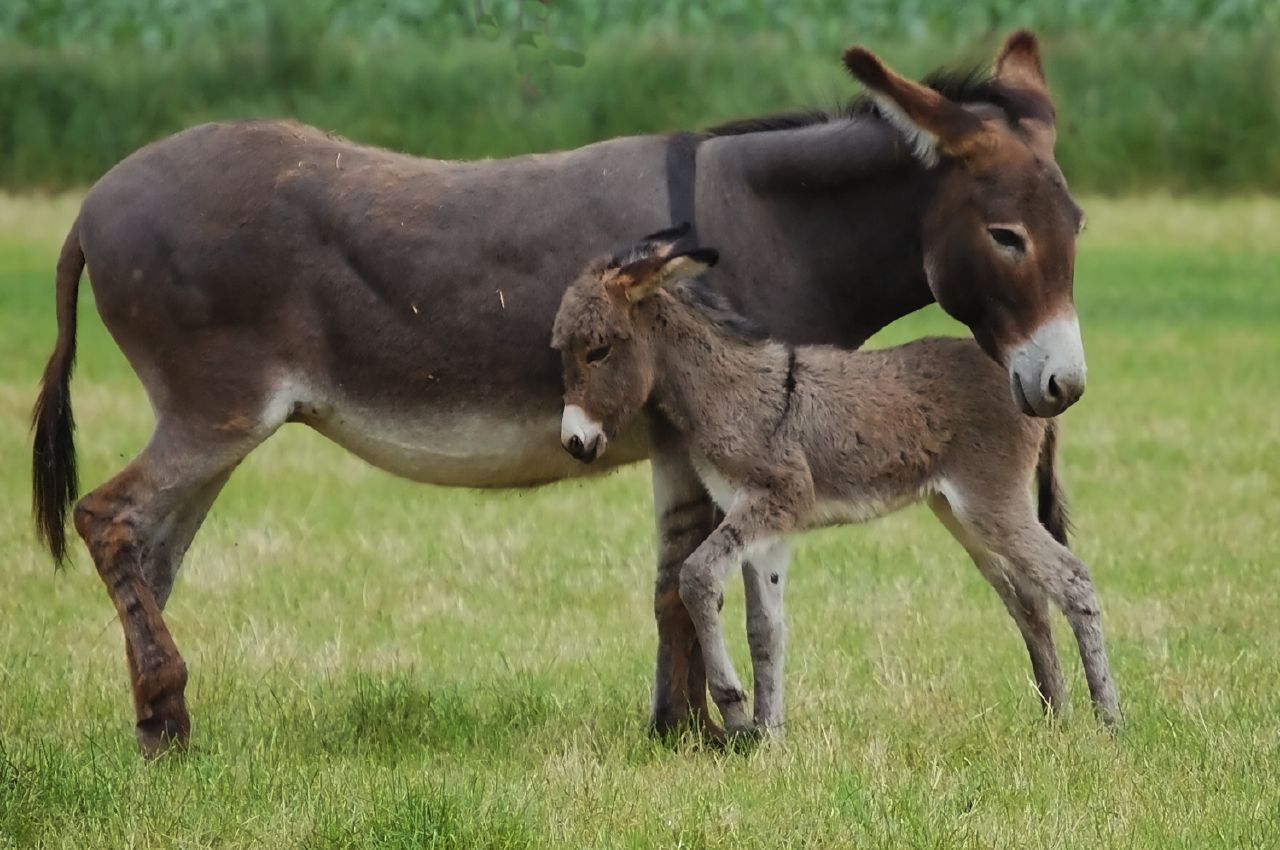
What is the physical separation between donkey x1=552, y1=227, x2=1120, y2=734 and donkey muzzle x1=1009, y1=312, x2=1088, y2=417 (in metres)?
0.39

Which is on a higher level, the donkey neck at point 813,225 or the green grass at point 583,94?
the donkey neck at point 813,225

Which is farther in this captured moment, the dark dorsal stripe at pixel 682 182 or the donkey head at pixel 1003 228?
the dark dorsal stripe at pixel 682 182

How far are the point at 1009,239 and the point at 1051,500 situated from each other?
1.24m

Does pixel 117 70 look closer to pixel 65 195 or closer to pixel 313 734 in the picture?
pixel 65 195

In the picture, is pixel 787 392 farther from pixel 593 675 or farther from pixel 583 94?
pixel 583 94

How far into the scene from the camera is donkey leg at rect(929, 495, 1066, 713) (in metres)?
6.55

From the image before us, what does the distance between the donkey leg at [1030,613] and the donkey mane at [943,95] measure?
1.31 metres

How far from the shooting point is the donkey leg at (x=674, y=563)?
21.5 ft

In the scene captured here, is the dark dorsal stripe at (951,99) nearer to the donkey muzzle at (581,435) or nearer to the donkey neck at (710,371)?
the donkey neck at (710,371)

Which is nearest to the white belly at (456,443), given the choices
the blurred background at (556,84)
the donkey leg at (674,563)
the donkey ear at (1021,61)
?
the donkey leg at (674,563)

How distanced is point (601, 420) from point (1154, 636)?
3050 millimetres

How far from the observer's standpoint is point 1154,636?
8102 mm

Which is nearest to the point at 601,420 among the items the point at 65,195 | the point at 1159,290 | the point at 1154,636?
the point at 1154,636

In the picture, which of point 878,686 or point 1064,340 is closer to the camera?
point 1064,340
